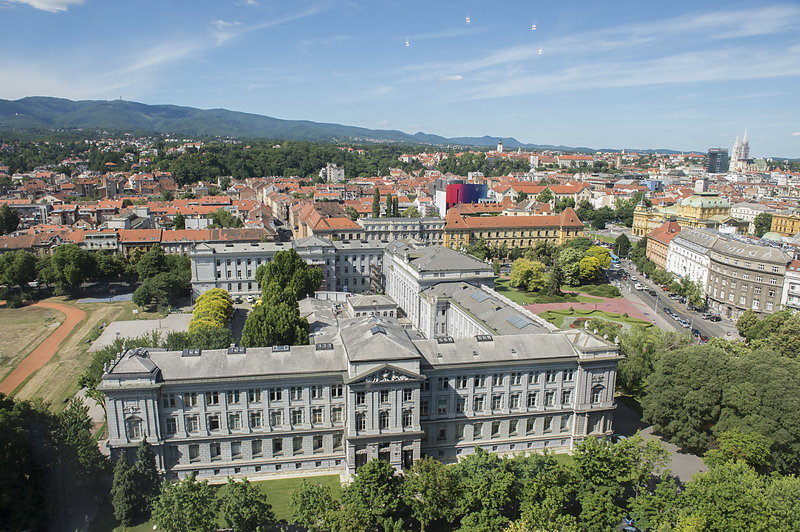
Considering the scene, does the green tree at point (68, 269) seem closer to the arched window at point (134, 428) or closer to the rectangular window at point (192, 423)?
the arched window at point (134, 428)

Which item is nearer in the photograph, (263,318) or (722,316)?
(263,318)

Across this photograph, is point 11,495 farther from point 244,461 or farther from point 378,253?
point 378,253

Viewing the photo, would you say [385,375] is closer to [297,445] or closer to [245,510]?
[297,445]

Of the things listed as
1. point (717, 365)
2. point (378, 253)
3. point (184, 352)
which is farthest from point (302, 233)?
point (717, 365)

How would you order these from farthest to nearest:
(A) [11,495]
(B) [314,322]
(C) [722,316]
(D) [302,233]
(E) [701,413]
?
1. (D) [302,233]
2. (C) [722,316]
3. (B) [314,322]
4. (E) [701,413]
5. (A) [11,495]

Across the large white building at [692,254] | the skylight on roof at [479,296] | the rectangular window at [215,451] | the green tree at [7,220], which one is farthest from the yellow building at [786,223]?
the green tree at [7,220]
